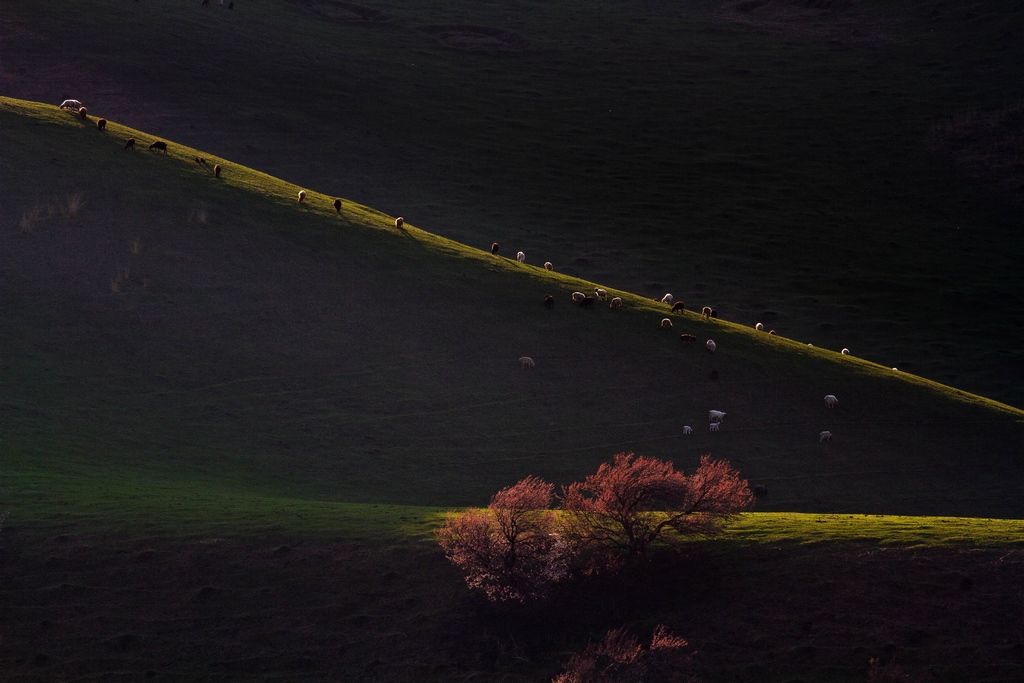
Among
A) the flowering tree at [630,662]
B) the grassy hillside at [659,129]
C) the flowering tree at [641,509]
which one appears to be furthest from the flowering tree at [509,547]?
the grassy hillside at [659,129]

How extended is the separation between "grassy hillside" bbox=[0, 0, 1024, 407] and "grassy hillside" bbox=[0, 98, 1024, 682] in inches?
807

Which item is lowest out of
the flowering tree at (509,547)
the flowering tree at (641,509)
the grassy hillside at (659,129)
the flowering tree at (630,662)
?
the flowering tree at (630,662)

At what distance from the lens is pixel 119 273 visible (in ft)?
91.6

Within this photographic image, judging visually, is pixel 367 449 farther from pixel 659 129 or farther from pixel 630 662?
pixel 659 129

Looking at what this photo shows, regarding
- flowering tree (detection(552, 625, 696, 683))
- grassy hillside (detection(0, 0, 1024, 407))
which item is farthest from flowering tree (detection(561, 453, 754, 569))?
grassy hillside (detection(0, 0, 1024, 407))

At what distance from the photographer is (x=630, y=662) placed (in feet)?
47.3

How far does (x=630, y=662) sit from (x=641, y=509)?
12.5ft

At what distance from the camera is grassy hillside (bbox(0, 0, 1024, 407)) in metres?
56.5

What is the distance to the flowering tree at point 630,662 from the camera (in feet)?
46.6

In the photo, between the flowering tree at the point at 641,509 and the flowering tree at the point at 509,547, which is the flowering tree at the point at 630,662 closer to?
the flowering tree at the point at 509,547

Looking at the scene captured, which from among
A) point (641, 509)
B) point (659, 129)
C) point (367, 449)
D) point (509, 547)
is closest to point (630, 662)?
point (509, 547)

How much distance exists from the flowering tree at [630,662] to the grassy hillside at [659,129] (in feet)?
121

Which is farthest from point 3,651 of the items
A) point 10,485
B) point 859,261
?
point 859,261

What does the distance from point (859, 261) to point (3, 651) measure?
188 feet
